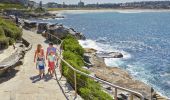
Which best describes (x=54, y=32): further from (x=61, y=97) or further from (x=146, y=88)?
(x=61, y=97)

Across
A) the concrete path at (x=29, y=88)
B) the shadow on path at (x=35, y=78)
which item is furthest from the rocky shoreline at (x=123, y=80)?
the concrete path at (x=29, y=88)

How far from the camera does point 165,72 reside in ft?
130

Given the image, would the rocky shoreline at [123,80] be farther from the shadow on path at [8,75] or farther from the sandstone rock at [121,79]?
the shadow on path at [8,75]

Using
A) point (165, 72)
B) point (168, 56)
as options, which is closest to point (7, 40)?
point (165, 72)

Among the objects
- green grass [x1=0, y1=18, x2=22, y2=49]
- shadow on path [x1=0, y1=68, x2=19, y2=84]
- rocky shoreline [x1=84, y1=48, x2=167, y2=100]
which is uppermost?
green grass [x1=0, y1=18, x2=22, y2=49]

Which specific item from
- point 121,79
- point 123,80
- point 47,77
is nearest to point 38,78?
point 47,77

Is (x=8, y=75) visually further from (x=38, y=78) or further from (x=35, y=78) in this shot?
(x=38, y=78)

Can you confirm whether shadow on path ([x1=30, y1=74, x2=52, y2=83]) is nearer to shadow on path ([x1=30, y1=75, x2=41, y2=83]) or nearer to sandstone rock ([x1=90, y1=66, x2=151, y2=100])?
shadow on path ([x1=30, y1=75, x2=41, y2=83])

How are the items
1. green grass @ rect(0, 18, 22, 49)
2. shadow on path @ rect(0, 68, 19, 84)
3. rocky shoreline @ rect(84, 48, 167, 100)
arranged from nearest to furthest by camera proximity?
shadow on path @ rect(0, 68, 19, 84) → rocky shoreline @ rect(84, 48, 167, 100) → green grass @ rect(0, 18, 22, 49)

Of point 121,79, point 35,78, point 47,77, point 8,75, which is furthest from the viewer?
point 121,79

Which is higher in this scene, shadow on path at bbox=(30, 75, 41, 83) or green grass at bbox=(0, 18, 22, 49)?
green grass at bbox=(0, 18, 22, 49)

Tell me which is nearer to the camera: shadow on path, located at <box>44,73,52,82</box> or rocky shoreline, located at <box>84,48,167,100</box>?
shadow on path, located at <box>44,73,52,82</box>

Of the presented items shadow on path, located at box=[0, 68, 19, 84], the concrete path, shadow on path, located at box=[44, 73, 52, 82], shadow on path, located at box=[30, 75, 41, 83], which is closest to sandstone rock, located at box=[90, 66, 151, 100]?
shadow on path, located at box=[44, 73, 52, 82]

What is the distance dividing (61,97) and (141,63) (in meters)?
30.8
